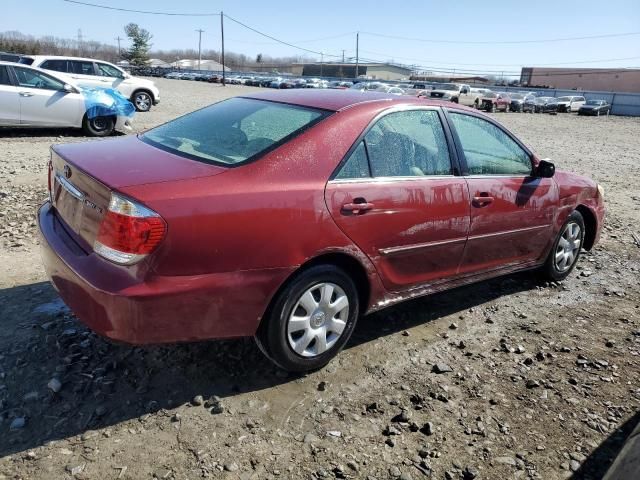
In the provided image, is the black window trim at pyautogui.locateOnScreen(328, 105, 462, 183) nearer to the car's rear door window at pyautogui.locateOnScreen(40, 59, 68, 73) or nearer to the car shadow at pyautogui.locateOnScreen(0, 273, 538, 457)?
the car shadow at pyautogui.locateOnScreen(0, 273, 538, 457)

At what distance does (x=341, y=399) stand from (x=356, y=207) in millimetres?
1093

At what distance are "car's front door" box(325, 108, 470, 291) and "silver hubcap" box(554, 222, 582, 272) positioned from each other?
61.5 inches

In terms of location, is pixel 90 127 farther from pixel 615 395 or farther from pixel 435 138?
pixel 615 395

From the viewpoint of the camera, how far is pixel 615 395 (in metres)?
3.28

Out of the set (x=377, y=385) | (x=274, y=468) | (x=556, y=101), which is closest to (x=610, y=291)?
(x=377, y=385)

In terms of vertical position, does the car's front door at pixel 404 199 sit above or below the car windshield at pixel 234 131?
below

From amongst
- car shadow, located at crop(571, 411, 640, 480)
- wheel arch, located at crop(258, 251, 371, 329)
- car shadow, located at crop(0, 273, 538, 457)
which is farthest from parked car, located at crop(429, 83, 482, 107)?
car shadow, located at crop(0, 273, 538, 457)

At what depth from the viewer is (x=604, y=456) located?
2.73m

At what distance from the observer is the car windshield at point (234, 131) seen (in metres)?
3.03

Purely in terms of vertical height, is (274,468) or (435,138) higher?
(435,138)

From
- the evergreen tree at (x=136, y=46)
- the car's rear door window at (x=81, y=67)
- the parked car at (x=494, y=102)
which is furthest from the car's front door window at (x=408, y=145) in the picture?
the evergreen tree at (x=136, y=46)

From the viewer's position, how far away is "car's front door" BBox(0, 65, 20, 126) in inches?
403

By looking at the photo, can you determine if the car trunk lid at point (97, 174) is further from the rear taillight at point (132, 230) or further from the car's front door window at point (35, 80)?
the car's front door window at point (35, 80)

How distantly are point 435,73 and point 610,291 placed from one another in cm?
9902
